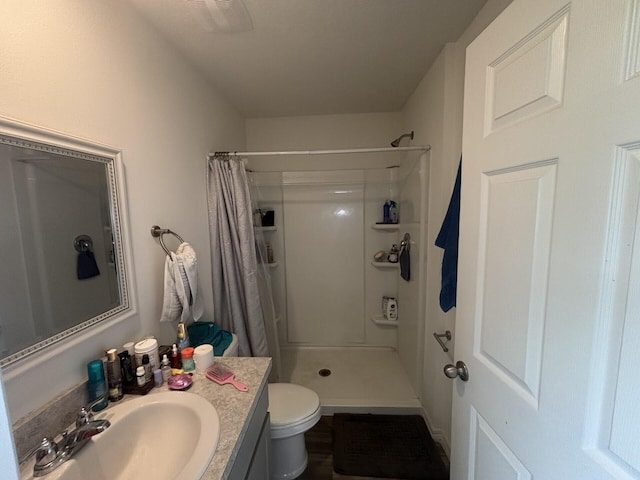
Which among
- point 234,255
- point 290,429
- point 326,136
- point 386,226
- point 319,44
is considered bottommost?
point 290,429

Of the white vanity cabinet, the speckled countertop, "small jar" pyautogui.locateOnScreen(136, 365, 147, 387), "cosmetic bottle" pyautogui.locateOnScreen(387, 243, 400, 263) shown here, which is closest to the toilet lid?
the white vanity cabinet

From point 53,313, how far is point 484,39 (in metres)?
1.52

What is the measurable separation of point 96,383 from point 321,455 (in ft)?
4.64

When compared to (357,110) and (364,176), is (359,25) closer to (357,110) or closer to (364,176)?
(357,110)

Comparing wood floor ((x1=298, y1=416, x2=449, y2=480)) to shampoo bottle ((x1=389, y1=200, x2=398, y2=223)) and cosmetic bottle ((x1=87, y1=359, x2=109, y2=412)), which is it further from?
shampoo bottle ((x1=389, y1=200, x2=398, y2=223))

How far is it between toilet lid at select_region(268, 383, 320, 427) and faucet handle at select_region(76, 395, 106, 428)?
861 mm

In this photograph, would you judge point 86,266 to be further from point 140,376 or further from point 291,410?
point 291,410

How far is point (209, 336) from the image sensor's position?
1588 millimetres

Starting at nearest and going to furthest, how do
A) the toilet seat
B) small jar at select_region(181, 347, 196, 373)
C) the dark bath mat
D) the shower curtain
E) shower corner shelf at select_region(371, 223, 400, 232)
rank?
small jar at select_region(181, 347, 196, 373), the toilet seat, the dark bath mat, the shower curtain, shower corner shelf at select_region(371, 223, 400, 232)

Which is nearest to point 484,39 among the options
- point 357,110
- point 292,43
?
point 292,43

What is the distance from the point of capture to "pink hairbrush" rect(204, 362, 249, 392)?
41.2 inches

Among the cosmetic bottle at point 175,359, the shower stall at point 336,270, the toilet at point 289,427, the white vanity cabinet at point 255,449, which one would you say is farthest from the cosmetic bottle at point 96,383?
the shower stall at point 336,270

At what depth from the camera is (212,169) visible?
181 cm

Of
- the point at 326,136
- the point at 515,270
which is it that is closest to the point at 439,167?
the point at 515,270
